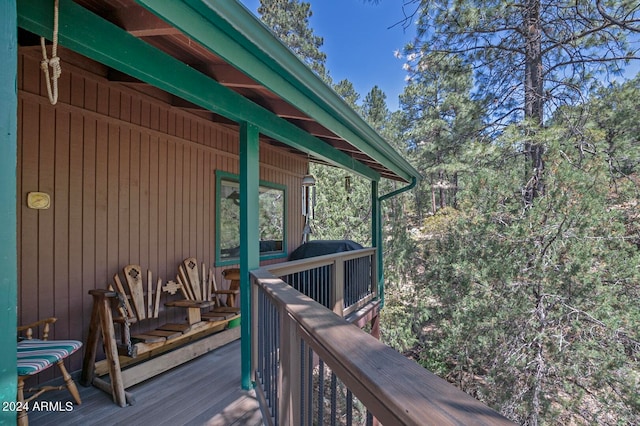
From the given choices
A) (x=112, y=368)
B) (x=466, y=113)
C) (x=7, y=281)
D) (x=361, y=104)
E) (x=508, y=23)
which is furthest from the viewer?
(x=361, y=104)

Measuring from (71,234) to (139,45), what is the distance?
1.87 metres

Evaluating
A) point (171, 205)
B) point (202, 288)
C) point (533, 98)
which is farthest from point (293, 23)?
point (202, 288)

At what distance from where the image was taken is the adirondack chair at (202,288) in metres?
3.60

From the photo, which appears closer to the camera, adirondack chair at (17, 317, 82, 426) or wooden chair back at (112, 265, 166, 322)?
adirondack chair at (17, 317, 82, 426)

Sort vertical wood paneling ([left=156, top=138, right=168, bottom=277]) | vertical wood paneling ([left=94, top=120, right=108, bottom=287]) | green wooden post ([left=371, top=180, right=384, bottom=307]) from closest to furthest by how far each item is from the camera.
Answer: vertical wood paneling ([left=94, top=120, right=108, bottom=287])
vertical wood paneling ([left=156, top=138, right=168, bottom=277])
green wooden post ([left=371, top=180, right=384, bottom=307])

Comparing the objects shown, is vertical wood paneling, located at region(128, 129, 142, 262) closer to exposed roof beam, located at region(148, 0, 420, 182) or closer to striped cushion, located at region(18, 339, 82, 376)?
striped cushion, located at region(18, 339, 82, 376)

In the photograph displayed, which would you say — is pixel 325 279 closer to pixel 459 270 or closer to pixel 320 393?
pixel 320 393

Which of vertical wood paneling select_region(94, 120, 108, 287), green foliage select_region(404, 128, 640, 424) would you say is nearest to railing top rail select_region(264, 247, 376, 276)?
vertical wood paneling select_region(94, 120, 108, 287)

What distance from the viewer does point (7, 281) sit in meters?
0.93

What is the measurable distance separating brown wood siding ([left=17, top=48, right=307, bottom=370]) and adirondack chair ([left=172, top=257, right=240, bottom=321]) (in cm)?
12

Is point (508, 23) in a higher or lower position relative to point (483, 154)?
higher

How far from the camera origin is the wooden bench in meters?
2.47

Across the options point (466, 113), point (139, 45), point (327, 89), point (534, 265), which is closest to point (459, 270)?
point (534, 265)

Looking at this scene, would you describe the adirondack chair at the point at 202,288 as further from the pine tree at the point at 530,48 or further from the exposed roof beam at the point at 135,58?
the pine tree at the point at 530,48
